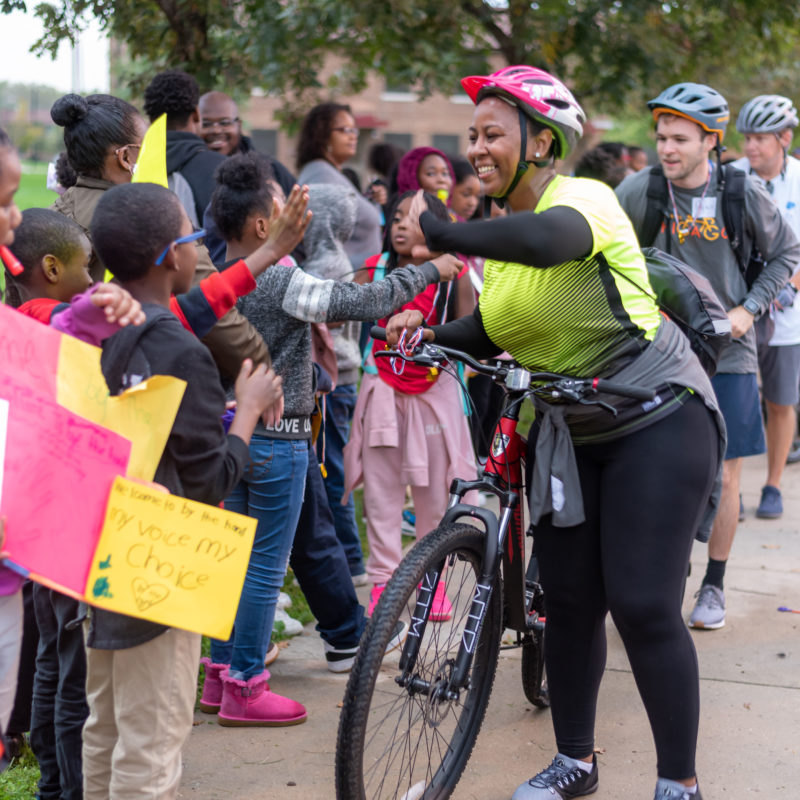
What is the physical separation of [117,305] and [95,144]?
1488 millimetres

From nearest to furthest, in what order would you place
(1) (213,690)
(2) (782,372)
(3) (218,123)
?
(1) (213,690)
(3) (218,123)
(2) (782,372)

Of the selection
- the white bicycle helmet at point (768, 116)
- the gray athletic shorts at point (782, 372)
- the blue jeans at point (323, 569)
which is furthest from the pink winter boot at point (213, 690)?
the white bicycle helmet at point (768, 116)

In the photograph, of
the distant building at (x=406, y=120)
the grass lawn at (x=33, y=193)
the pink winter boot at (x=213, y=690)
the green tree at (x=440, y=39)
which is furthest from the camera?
the distant building at (x=406, y=120)

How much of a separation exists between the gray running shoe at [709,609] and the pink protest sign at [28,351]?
340cm

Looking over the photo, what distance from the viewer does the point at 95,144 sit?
352cm

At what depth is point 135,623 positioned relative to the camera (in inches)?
93.5

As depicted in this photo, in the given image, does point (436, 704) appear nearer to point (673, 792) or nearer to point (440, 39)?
point (673, 792)

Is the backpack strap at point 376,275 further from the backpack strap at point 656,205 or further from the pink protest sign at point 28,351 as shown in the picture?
the pink protest sign at point 28,351

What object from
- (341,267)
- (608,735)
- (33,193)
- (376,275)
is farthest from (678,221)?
(33,193)

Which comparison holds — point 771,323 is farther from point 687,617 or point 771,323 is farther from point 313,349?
point 313,349

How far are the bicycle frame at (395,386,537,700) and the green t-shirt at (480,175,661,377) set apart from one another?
6.8 inches

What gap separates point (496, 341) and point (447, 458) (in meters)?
1.65

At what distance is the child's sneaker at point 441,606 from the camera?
298cm

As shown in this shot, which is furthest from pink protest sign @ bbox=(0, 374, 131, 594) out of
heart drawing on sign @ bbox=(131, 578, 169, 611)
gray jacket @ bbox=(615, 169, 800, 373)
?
gray jacket @ bbox=(615, 169, 800, 373)
